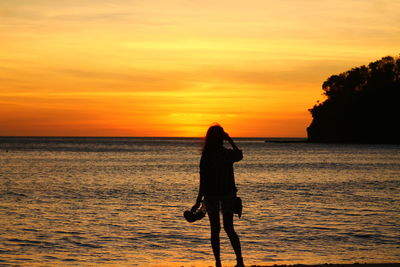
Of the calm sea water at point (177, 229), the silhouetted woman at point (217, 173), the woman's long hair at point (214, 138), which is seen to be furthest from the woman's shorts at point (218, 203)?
the calm sea water at point (177, 229)

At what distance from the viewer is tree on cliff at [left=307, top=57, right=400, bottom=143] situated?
560 feet

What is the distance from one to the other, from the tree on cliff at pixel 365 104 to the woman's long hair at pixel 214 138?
165570mm

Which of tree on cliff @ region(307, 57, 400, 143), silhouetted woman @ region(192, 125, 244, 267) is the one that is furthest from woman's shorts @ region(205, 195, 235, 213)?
tree on cliff @ region(307, 57, 400, 143)

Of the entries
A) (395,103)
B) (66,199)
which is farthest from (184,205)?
(395,103)

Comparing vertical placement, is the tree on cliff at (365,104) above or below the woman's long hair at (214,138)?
above

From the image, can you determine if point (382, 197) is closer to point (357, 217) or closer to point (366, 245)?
point (357, 217)

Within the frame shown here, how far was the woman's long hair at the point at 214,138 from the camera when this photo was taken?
1070 centimetres

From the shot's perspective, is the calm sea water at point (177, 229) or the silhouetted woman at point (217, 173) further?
the calm sea water at point (177, 229)

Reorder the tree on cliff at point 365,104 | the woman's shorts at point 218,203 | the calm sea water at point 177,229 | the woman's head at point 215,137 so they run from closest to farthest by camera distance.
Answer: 1. the woman's head at point 215,137
2. the woman's shorts at point 218,203
3. the calm sea water at point 177,229
4. the tree on cliff at point 365,104

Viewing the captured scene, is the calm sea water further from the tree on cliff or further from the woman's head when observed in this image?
the tree on cliff

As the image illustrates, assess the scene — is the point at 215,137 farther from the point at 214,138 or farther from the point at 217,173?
the point at 217,173

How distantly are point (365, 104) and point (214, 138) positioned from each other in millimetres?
174074

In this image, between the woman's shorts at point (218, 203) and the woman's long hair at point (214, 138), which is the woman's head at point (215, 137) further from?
the woman's shorts at point (218, 203)

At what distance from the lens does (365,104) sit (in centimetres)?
17788
